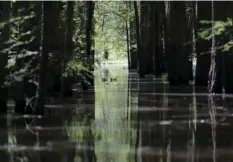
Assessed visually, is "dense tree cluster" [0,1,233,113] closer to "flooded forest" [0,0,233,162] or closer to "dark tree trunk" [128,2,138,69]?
"flooded forest" [0,0,233,162]

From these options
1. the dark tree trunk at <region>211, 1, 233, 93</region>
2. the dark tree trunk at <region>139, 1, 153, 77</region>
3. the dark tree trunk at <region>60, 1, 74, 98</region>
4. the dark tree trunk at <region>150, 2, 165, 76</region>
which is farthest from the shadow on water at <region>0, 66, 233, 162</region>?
the dark tree trunk at <region>139, 1, 153, 77</region>

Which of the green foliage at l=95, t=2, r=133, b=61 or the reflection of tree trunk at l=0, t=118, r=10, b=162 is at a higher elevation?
the green foliage at l=95, t=2, r=133, b=61

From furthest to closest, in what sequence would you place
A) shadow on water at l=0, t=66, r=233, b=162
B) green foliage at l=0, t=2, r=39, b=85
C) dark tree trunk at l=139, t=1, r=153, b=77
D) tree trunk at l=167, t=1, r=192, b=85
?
dark tree trunk at l=139, t=1, r=153, b=77 < tree trunk at l=167, t=1, r=192, b=85 < green foliage at l=0, t=2, r=39, b=85 < shadow on water at l=0, t=66, r=233, b=162

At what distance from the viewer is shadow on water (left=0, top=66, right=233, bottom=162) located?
9078mm

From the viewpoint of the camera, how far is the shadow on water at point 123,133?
908 cm

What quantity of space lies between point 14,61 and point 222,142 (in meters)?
7.62

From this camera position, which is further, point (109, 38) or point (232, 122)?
point (109, 38)

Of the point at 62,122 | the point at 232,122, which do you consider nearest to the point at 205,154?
the point at 232,122

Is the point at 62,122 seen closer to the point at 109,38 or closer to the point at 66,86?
the point at 66,86

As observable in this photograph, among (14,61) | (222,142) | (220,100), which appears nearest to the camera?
(222,142)

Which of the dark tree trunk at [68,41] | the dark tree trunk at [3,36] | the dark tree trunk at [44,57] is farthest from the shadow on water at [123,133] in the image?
the dark tree trunk at [68,41]

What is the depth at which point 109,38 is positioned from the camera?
71062 mm

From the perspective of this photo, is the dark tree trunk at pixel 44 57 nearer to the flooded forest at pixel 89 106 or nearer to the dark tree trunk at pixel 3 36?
the flooded forest at pixel 89 106

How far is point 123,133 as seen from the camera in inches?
452
